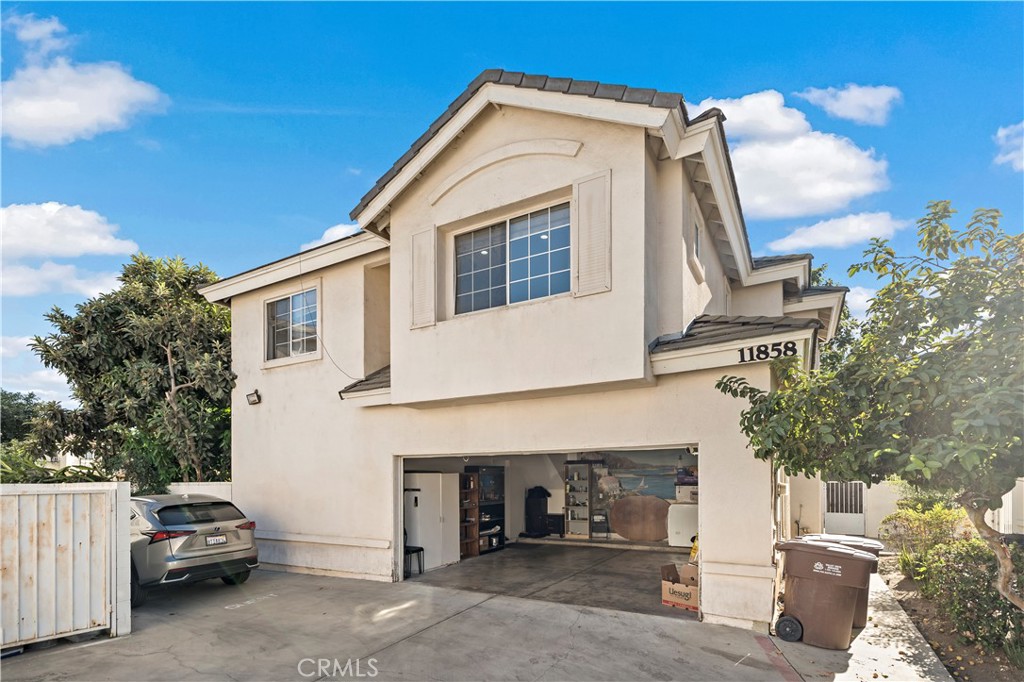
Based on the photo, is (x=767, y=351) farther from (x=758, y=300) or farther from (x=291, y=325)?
(x=291, y=325)

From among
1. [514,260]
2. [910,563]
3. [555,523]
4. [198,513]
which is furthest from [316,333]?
[910,563]

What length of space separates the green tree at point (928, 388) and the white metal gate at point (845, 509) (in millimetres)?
10061

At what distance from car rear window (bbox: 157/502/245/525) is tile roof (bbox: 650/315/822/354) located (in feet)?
22.5

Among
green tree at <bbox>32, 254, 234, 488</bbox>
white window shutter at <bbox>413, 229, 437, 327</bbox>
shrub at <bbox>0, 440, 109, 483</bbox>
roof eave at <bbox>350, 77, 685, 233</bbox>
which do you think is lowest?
shrub at <bbox>0, 440, 109, 483</bbox>

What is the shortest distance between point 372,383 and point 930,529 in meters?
9.54

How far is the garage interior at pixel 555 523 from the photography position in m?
9.88

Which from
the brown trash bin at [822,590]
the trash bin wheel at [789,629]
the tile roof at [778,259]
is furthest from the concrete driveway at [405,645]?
the tile roof at [778,259]

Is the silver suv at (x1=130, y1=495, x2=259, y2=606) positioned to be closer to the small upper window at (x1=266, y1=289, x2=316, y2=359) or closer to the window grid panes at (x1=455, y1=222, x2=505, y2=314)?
the small upper window at (x1=266, y1=289, x2=316, y2=359)

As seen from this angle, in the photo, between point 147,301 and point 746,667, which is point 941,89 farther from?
point 147,301

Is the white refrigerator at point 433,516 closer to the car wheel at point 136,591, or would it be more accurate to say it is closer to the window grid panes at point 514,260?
the window grid panes at point 514,260

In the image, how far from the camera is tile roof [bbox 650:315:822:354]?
6797mm

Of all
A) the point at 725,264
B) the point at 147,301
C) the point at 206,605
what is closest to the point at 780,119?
the point at 725,264

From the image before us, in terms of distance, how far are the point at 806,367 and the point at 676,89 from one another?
12.2 ft

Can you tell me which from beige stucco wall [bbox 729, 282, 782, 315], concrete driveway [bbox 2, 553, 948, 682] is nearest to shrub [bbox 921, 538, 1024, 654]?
concrete driveway [bbox 2, 553, 948, 682]
